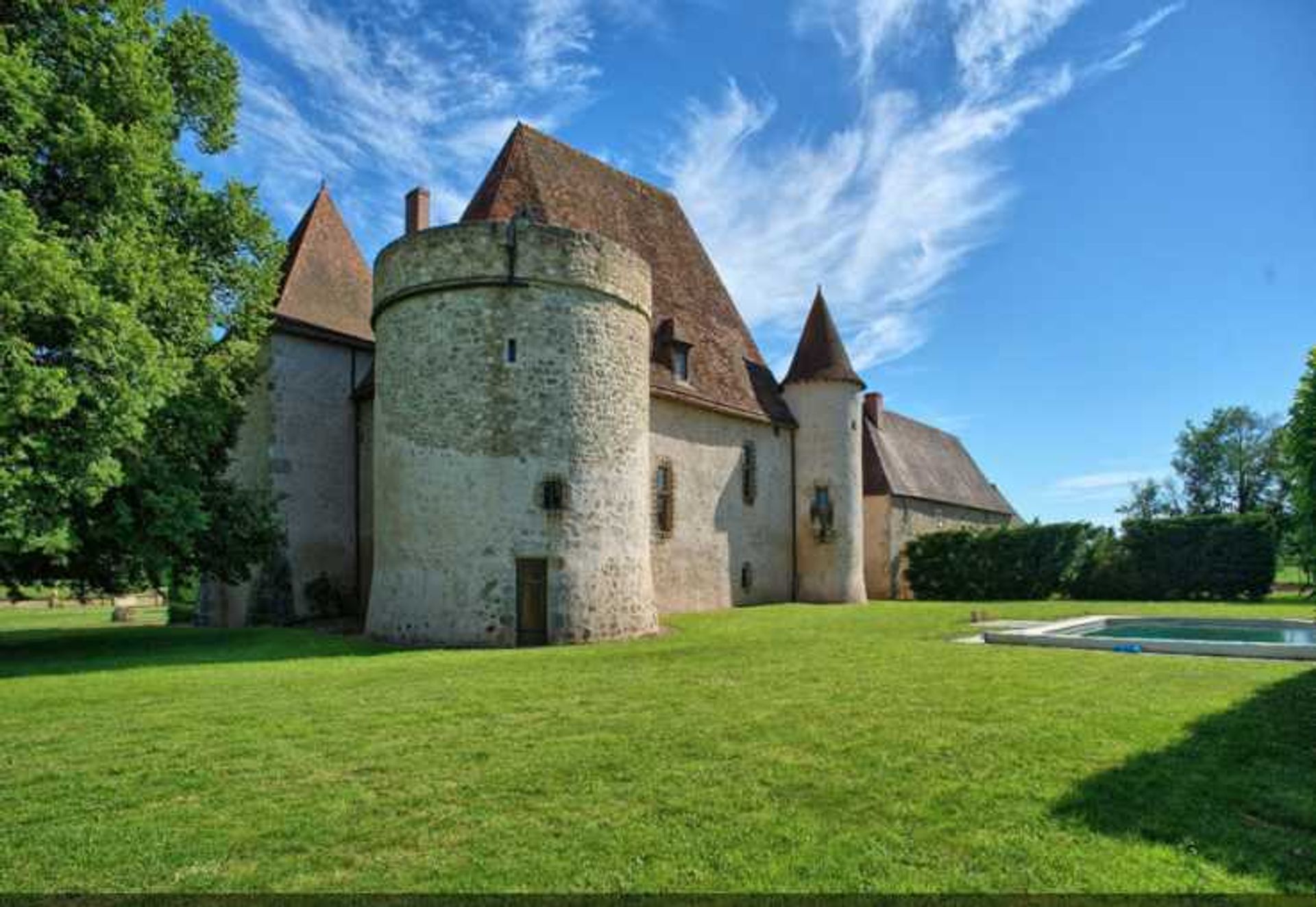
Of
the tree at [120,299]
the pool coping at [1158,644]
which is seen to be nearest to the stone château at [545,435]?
the tree at [120,299]

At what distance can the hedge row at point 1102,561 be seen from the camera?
26016 millimetres

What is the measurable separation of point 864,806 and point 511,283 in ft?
38.8

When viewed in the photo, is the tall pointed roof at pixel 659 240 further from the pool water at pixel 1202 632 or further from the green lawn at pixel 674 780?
the green lawn at pixel 674 780

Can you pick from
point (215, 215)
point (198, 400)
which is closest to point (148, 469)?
point (198, 400)

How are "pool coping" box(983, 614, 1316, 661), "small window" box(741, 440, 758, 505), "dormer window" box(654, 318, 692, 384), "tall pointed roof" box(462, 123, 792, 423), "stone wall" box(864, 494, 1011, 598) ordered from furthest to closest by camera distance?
"stone wall" box(864, 494, 1011, 598), "small window" box(741, 440, 758, 505), "dormer window" box(654, 318, 692, 384), "tall pointed roof" box(462, 123, 792, 423), "pool coping" box(983, 614, 1316, 661)

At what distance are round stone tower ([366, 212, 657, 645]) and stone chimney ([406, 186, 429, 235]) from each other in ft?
24.3

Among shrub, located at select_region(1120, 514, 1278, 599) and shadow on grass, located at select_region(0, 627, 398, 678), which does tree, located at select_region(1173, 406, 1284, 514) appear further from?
shadow on grass, located at select_region(0, 627, 398, 678)

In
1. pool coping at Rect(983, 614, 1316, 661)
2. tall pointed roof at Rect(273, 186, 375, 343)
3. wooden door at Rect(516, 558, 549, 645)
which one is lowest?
pool coping at Rect(983, 614, 1316, 661)

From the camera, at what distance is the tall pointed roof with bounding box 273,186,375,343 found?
66.4 feet

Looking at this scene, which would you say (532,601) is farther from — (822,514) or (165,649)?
(822,514)

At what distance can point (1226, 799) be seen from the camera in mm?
5141

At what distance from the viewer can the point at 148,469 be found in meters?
13.7

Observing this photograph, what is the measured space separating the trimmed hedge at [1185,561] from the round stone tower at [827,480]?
8648 millimetres

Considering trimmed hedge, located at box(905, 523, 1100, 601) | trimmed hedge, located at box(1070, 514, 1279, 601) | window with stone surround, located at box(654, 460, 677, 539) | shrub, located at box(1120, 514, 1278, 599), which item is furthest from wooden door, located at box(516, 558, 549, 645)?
shrub, located at box(1120, 514, 1278, 599)
